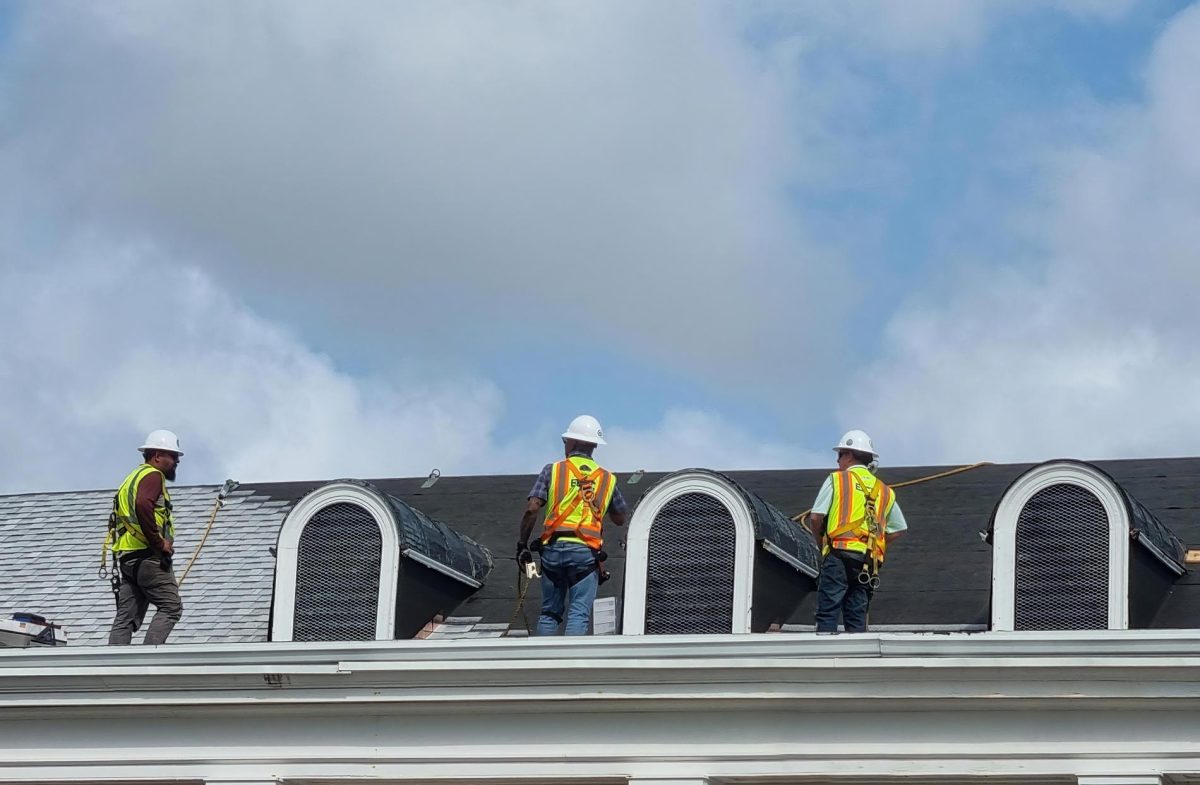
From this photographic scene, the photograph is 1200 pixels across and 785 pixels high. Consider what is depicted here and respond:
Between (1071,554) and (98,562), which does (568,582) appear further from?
(98,562)

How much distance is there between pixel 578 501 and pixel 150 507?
3510 mm

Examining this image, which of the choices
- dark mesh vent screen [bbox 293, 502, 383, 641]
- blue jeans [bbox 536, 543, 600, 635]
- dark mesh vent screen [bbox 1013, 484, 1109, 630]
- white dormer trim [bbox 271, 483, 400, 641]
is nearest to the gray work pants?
white dormer trim [bbox 271, 483, 400, 641]

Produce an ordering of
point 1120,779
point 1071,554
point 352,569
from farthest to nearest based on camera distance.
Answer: point 352,569 < point 1071,554 < point 1120,779

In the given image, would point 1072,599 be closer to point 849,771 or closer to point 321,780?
point 849,771

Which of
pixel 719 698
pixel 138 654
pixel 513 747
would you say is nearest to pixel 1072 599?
pixel 719 698

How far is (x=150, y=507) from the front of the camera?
17125mm

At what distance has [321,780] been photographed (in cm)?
1606

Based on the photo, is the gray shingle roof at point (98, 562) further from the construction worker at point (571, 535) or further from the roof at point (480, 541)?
the construction worker at point (571, 535)

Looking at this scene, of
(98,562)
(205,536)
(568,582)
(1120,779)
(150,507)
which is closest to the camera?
(1120,779)

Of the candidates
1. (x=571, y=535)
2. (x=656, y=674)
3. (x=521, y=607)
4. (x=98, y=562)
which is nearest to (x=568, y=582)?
(x=571, y=535)

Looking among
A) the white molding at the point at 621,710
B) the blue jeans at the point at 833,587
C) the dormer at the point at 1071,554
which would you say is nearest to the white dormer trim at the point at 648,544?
the blue jeans at the point at 833,587

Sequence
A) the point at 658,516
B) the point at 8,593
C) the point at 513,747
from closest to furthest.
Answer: the point at 513,747 → the point at 658,516 → the point at 8,593

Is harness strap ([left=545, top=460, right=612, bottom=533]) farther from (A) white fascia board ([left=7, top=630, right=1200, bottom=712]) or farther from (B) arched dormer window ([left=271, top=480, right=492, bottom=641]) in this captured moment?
(B) arched dormer window ([left=271, top=480, right=492, bottom=641])

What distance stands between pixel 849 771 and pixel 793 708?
0.58 metres
